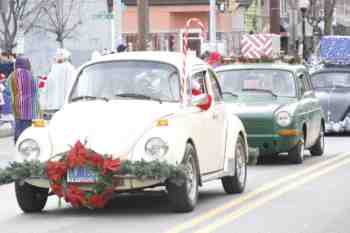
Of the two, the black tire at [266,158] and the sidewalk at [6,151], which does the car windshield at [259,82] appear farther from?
the sidewalk at [6,151]

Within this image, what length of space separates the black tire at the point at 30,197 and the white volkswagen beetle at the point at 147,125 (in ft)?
0.03

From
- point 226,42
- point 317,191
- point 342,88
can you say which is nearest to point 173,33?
point 226,42

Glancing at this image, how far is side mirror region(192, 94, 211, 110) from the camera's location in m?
11.9

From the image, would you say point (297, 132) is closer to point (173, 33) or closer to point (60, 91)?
point (60, 91)

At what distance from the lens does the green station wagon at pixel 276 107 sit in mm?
17188

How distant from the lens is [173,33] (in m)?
56.8

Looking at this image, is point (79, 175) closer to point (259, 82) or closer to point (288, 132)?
point (288, 132)

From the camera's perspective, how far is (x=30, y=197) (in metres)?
11.3

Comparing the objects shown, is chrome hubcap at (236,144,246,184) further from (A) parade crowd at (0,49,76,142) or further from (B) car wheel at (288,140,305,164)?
(B) car wheel at (288,140,305,164)

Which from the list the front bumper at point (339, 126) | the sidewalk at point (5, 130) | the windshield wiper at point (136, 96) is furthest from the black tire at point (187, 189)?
the sidewalk at point (5, 130)

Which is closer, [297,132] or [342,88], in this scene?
[297,132]

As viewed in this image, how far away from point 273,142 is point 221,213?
19.2 ft

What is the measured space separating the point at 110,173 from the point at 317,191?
3695 millimetres

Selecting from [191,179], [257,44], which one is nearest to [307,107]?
[191,179]
